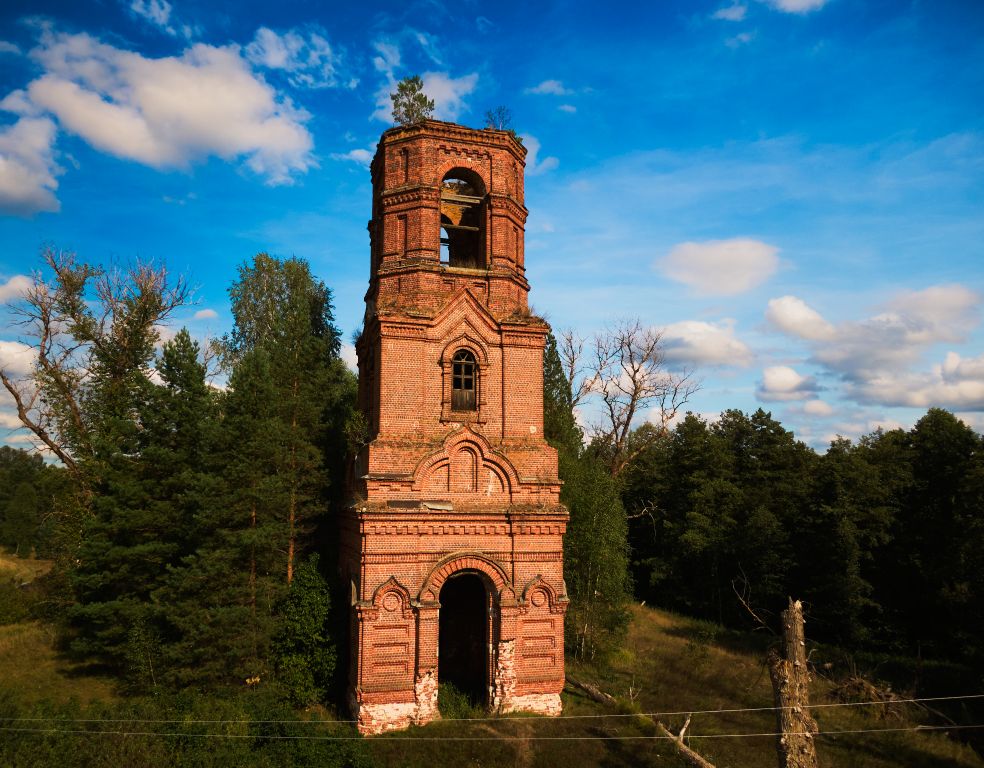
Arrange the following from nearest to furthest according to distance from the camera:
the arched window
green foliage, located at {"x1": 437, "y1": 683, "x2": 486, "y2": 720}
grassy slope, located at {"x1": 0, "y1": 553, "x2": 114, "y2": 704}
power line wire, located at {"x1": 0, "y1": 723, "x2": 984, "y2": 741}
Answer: power line wire, located at {"x1": 0, "y1": 723, "x2": 984, "y2": 741}
green foliage, located at {"x1": 437, "y1": 683, "x2": 486, "y2": 720}
grassy slope, located at {"x1": 0, "y1": 553, "x2": 114, "y2": 704}
the arched window

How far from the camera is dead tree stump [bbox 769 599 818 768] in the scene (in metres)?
10.8

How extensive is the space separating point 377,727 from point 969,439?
24.2m

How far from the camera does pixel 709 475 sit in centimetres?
3509

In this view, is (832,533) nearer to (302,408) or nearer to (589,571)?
(589,571)

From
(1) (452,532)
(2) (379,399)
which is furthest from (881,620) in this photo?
(2) (379,399)

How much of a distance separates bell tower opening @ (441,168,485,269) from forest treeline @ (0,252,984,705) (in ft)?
14.8

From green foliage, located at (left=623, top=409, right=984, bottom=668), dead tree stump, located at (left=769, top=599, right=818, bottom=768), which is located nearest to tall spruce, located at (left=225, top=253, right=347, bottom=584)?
dead tree stump, located at (left=769, top=599, right=818, bottom=768)

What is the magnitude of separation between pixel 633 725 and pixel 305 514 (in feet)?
28.7

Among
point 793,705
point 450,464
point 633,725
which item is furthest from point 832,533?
point 450,464

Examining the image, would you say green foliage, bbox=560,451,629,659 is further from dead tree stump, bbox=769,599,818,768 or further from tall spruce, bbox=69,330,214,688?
tall spruce, bbox=69,330,214,688

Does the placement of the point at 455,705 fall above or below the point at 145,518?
below

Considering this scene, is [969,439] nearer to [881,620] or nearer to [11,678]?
[881,620]

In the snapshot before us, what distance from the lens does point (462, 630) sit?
1708 cm

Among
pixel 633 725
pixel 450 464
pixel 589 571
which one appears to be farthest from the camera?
pixel 589 571
